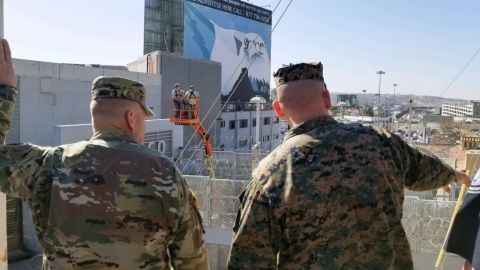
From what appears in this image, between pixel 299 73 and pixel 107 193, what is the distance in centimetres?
91

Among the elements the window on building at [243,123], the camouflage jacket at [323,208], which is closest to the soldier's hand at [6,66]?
the camouflage jacket at [323,208]

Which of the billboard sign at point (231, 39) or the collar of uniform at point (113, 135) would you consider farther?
the billboard sign at point (231, 39)

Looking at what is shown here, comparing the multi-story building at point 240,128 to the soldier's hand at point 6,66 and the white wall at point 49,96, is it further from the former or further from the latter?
the soldier's hand at point 6,66

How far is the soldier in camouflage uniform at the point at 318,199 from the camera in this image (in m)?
1.82

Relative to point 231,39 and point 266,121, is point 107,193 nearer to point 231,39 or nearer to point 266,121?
point 266,121

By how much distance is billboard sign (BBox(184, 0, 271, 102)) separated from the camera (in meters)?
35.4

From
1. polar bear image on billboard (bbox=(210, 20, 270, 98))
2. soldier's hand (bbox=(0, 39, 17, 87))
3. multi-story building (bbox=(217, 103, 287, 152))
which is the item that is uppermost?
polar bear image on billboard (bbox=(210, 20, 270, 98))

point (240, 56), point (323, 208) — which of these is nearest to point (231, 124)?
point (240, 56)

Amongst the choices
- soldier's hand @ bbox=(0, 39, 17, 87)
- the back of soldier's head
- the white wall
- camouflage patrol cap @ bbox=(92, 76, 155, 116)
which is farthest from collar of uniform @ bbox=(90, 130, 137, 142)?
the white wall

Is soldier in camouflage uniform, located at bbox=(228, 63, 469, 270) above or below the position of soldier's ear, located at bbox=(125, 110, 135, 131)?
below

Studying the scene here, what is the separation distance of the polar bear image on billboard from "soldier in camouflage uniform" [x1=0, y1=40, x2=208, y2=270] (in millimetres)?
33106

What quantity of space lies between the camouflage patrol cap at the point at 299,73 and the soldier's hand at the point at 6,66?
3.71 feet

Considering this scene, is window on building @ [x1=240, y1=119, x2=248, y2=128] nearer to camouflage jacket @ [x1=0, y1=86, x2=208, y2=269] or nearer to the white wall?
the white wall

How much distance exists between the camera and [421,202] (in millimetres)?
6520
